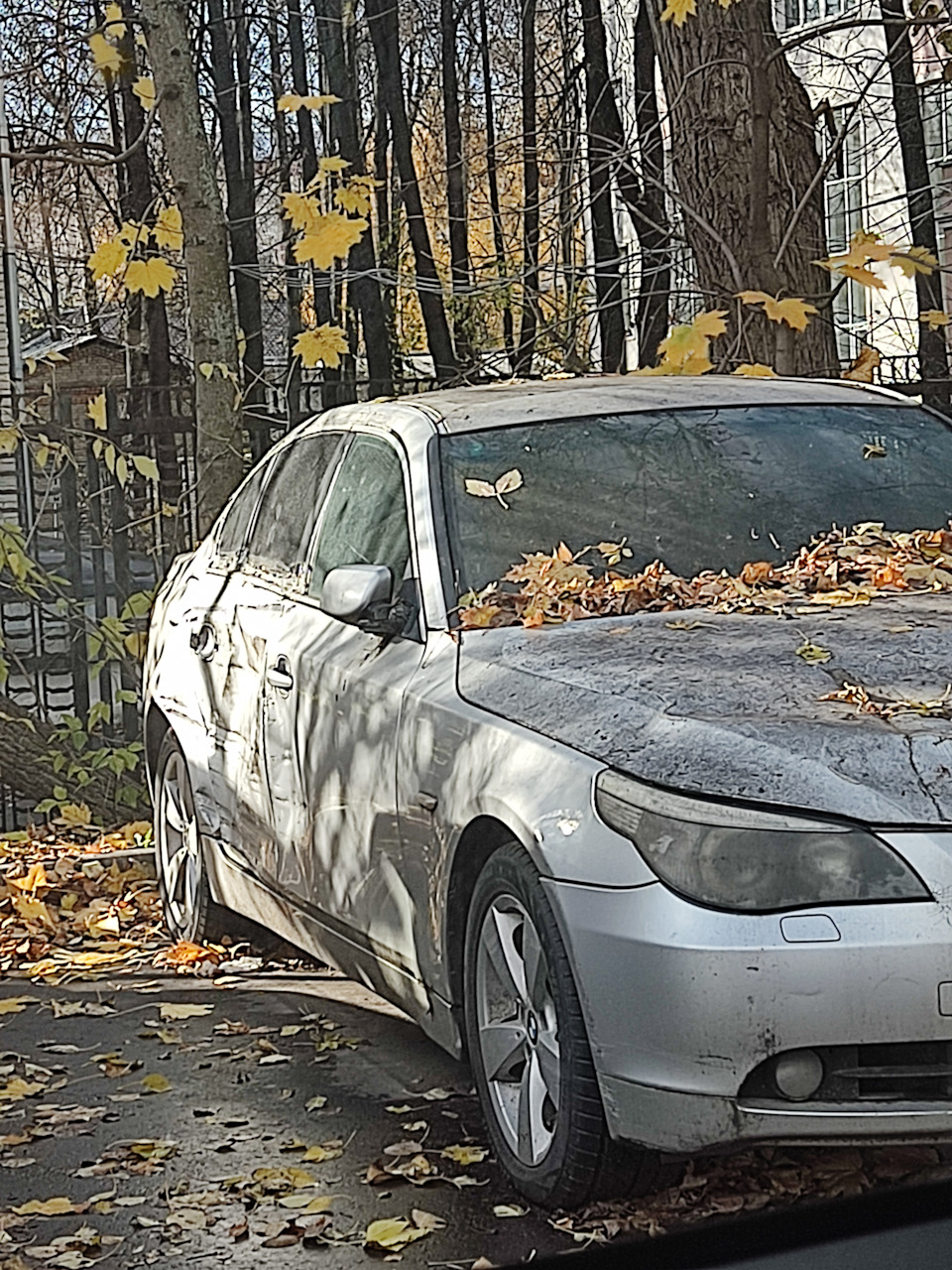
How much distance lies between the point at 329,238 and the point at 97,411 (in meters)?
1.71

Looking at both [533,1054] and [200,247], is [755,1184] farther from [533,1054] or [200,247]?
[200,247]

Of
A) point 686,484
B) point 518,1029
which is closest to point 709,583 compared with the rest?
point 686,484

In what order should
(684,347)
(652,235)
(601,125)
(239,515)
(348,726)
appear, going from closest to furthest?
(348,726) → (239,515) → (684,347) → (652,235) → (601,125)

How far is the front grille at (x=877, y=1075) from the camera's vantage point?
3375 mm

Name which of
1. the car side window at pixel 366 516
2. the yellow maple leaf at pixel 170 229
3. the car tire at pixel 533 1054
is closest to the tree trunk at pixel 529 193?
the yellow maple leaf at pixel 170 229

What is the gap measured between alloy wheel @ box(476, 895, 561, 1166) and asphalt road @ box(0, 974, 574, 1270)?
7.4 inches

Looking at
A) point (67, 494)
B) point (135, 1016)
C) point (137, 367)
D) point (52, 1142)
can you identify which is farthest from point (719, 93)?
point (137, 367)

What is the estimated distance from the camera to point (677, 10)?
7.98 m

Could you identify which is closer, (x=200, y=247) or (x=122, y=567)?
(x=200, y=247)

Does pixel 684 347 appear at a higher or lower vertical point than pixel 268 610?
higher

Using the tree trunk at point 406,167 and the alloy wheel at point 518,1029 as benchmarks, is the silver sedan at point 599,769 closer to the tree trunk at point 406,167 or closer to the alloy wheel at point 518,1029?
the alloy wheel at point 518,1029

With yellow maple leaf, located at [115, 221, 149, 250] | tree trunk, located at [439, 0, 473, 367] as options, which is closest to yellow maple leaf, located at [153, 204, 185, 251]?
→ yellow maple leaf, located at [115, 221, 149, 250]

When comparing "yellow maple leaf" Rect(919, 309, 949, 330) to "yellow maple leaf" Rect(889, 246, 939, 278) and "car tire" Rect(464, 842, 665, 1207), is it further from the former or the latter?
"car tire" Rect(464, 842, 665, 1207)

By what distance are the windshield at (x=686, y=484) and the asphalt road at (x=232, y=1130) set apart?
4.34 ft
